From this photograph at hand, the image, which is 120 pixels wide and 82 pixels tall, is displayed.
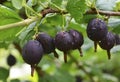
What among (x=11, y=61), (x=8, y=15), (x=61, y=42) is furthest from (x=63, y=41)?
(x=11, y=61)

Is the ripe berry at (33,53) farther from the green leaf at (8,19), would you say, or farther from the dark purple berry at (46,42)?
the green leaf at (8,19)

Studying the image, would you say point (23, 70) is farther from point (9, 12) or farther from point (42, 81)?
point (9, 12)

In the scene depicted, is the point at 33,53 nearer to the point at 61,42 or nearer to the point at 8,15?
the point at 61,42

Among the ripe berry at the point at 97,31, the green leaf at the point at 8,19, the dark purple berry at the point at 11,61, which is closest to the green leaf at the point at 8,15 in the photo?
the green leaf at the point at 8,19

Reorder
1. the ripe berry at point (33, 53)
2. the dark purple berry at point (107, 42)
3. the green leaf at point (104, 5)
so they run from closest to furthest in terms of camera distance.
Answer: the ripe berry at point (33, 53), the dark purple berry at point (107, 42), the green leaf at point (104, 5)

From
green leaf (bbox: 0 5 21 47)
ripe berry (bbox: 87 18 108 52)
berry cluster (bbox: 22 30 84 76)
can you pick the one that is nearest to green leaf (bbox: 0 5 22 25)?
green leaf (bbox: 0 5 21 47)

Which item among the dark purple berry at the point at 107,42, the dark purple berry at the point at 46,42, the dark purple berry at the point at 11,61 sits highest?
the dark purple berry at the point at 46,42

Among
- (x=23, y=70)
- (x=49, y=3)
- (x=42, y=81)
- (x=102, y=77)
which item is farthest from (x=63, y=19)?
(x=23, y=70)
